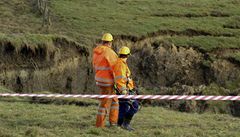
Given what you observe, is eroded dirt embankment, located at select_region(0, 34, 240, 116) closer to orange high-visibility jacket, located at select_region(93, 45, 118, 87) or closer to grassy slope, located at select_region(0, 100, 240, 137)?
grassy slope, located at select_region(0, 100, 240, 137)

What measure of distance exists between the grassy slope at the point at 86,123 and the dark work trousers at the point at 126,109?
1.20ft

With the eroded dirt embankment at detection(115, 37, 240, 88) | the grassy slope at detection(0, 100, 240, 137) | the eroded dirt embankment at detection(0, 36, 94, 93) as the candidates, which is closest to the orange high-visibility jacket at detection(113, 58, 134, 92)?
the grassy slope at detection(0, 100, 240, 137)

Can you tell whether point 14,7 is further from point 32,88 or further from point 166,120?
point 166,120

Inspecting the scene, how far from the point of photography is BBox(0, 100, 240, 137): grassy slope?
919 centimetres

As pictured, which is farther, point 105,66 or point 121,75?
point 105,66

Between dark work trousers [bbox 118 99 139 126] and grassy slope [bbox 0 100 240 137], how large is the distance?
1.20ft

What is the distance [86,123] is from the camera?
33.8 feet

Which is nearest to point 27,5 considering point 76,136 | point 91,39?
point 91,39

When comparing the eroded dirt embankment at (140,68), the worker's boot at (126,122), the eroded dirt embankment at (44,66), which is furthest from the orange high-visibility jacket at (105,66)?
the eroded dirt embankment at (44,66)

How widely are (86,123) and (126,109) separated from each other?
3.62 ft

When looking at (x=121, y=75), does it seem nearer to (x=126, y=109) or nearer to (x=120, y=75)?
(x=120, y=75)

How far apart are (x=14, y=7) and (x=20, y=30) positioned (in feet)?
11.2

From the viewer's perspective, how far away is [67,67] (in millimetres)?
17672

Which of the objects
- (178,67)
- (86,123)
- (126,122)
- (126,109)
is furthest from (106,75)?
(178,67)
